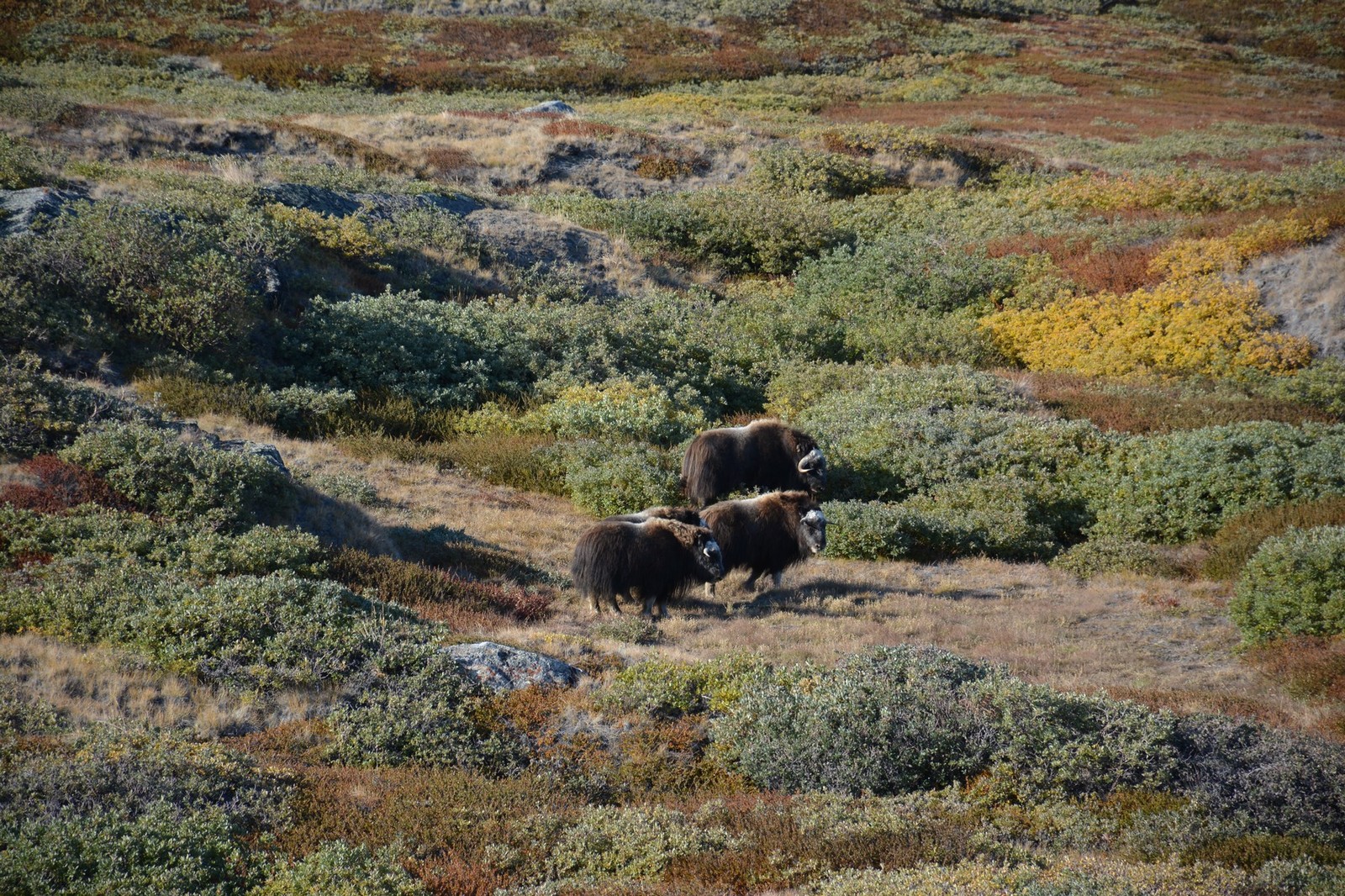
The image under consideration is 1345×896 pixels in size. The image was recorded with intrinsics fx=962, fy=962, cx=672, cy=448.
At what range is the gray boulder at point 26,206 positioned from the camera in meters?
17.2

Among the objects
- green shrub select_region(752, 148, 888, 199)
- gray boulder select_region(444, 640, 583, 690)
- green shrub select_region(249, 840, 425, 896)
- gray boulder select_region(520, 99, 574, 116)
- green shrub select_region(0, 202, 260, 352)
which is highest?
gray boulder select_region(520, 99, 574, 116)

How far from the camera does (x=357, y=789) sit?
22.4 feet

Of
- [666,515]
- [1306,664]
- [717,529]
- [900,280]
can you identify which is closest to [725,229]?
[900,280]

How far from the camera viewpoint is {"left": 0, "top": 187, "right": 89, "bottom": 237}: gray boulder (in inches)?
679

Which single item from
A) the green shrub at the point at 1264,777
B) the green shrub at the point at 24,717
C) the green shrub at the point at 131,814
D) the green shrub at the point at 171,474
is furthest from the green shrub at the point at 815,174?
the green shrub at the point at 131,814

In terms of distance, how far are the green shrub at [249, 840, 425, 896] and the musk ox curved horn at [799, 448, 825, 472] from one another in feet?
36.0

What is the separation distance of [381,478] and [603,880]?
10.8m

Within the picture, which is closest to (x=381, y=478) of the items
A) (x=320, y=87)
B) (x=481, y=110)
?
(x=481, y=110)

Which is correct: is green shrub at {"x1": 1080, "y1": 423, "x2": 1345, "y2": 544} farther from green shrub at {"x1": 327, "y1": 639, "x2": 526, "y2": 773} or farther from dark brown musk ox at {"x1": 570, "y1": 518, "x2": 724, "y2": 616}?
green shrub at {"x1": 327, "y1": 639, "x2": 526, "y2": 773}

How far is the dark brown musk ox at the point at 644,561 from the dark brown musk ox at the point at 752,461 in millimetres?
3855

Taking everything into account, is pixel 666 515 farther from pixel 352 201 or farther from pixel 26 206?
pixel 352 201

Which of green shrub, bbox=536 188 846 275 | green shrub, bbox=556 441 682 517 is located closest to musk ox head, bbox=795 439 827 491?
green shrub, bbox=556 441 682 517

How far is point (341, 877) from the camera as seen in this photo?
5.56 metres

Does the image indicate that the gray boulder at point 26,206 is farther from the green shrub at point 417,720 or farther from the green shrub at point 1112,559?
the green shrub at point 1112,559
